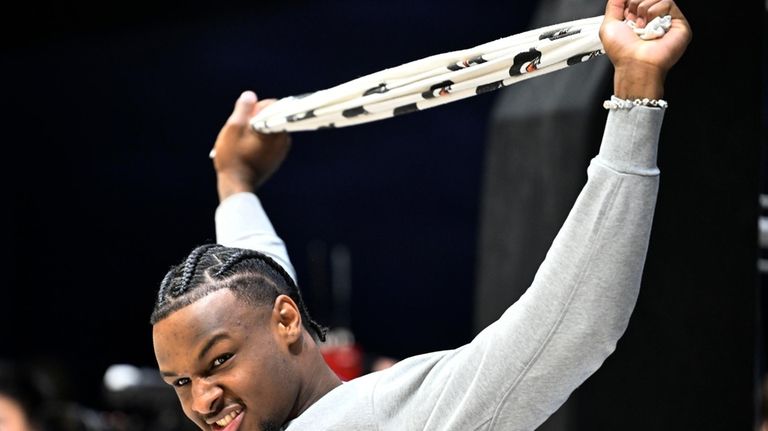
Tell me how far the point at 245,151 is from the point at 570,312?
1.08 m

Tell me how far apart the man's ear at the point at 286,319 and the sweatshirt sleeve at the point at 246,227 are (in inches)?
18.8

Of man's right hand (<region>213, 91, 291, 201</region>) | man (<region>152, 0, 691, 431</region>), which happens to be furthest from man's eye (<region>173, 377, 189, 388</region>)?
man's right hand (<region>213, 91, 291, 201</region>)

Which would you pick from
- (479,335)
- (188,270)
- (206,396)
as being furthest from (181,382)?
(479,335)

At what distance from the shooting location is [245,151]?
2.26 metres

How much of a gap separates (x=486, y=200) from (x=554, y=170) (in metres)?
0.36

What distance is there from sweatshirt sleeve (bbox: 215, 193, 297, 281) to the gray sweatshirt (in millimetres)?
785

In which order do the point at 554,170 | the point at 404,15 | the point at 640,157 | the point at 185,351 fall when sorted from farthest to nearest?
the point at 404,15, the point at 554,170, the point at 185,351, the point at 640,157

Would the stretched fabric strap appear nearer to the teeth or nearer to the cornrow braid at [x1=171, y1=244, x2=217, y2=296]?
the cornrow braid at [x1=171, y1=244, x2=217, y2=296]

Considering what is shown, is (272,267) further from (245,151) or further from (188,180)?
(188,180)

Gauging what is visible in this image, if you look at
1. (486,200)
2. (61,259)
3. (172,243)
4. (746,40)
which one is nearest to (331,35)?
(172,243)

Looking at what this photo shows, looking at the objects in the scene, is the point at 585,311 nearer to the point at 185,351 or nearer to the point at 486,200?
the point at 185,351

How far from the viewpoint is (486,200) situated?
2771 mm

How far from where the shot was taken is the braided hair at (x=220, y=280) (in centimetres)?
164

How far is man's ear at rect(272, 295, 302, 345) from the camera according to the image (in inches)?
64.7
